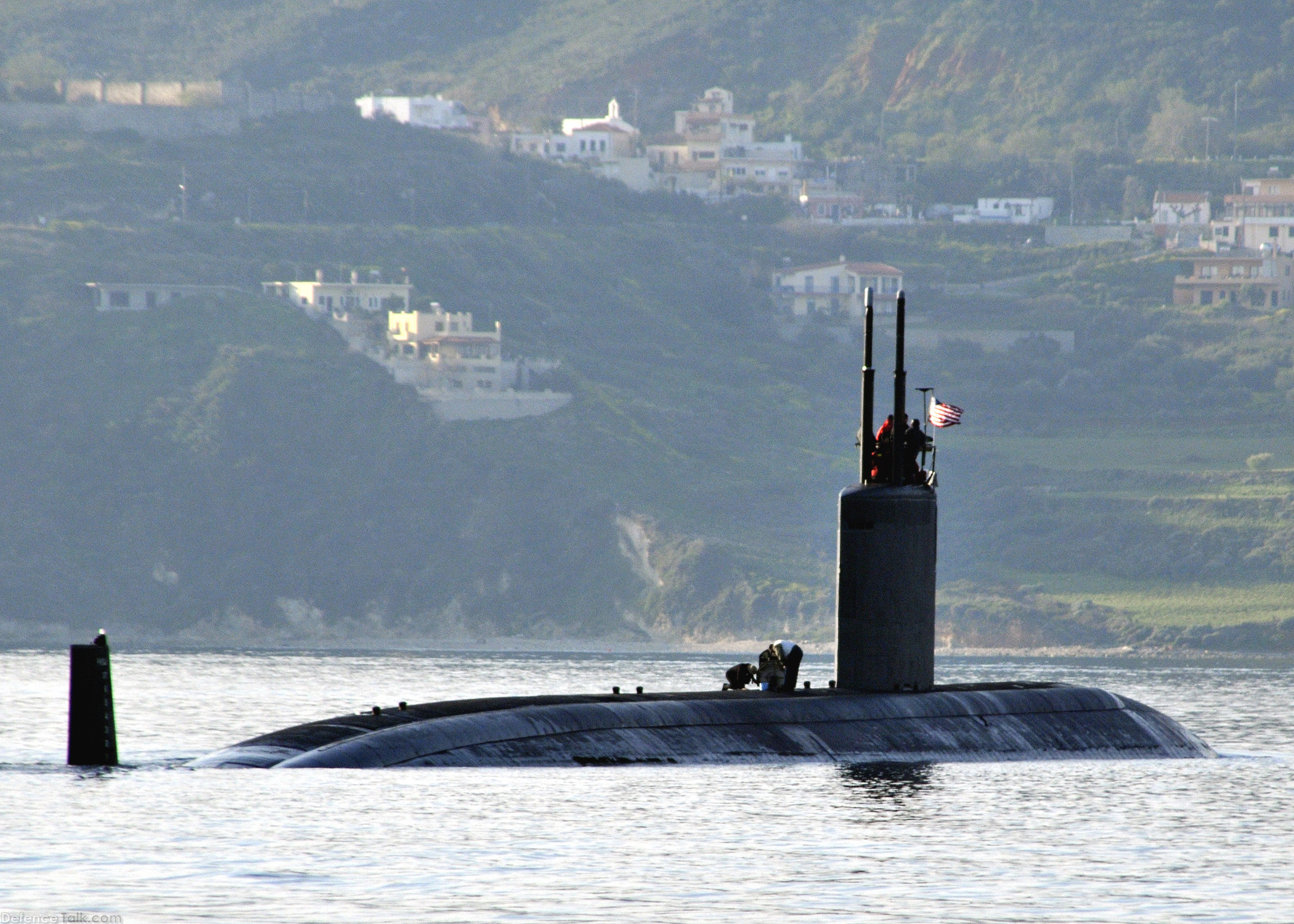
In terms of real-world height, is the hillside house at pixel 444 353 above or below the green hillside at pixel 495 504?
above

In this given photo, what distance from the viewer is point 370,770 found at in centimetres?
2675

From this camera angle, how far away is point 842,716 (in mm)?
29656

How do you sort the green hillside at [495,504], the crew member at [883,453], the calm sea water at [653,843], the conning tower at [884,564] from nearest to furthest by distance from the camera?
the calm sea water at [653,843] < the conning tower at [884,564] < the crew member at [883,453] < the green hillside at [495,504]

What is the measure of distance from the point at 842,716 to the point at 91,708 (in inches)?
358

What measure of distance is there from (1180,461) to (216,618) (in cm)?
6783

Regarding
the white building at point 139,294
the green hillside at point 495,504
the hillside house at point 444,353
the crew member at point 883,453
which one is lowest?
the green hillside at point 495,504

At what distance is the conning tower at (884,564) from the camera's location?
97.9ft

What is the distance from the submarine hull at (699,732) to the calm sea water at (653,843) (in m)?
0.42

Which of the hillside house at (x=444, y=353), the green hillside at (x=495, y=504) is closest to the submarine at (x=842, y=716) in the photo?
the green hillside at (x=495, y=504)

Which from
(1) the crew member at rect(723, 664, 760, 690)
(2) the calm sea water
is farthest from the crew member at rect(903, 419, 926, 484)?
(2) the calm sea water

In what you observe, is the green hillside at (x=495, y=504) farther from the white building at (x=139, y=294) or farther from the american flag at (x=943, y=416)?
the american flag at (x=943, y=416)

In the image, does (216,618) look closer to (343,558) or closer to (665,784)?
(343,558)

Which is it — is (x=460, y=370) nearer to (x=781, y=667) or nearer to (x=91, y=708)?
(x=781, y=667)

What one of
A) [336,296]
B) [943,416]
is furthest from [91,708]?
[336,296]
